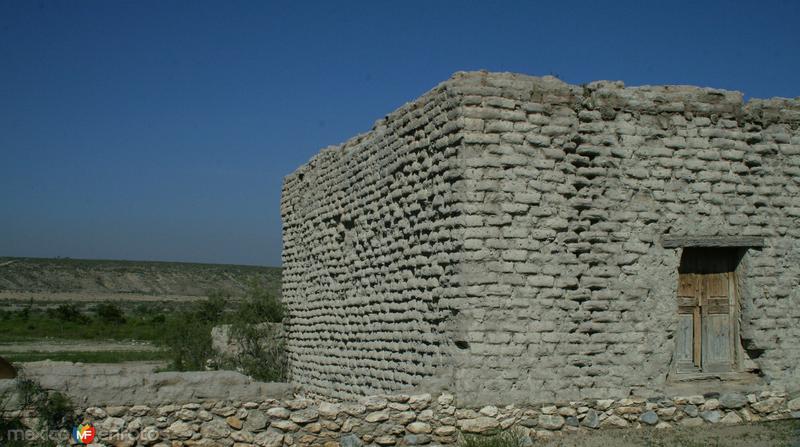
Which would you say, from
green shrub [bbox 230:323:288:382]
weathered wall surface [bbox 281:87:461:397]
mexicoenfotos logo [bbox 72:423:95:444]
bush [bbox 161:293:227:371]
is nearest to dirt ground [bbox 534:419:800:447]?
weathered wall surface [bbox 281:87:461:397]

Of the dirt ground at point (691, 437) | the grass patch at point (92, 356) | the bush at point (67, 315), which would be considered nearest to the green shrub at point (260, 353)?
the dirt ground at point (691, 437)

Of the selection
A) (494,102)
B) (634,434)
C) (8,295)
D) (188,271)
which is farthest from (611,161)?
(188,271)

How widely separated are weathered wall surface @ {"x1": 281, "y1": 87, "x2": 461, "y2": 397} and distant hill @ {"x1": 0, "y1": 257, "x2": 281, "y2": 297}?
5639 cm

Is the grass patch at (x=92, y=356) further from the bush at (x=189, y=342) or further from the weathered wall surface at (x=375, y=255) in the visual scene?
the weathered wall surface at (x=375, y=255)

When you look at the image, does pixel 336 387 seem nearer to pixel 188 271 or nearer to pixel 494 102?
pixel 494 102

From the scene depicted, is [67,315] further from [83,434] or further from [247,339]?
[83,434]

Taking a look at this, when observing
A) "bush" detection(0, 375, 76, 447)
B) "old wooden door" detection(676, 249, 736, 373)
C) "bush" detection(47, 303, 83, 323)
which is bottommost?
"bush" detection(47, 303, 83, 323)

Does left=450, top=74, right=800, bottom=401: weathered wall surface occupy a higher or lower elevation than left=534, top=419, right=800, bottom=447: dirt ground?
higher

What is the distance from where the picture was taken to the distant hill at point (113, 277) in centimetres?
7306

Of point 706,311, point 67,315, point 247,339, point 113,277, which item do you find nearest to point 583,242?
point 706,311

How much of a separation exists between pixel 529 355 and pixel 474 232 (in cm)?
142

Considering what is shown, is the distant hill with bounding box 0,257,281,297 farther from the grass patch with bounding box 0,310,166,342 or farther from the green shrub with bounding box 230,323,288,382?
the green shrub with bounding box 230,323,288,382

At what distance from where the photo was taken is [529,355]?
8398 mm

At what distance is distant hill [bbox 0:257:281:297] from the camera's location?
240 feet
